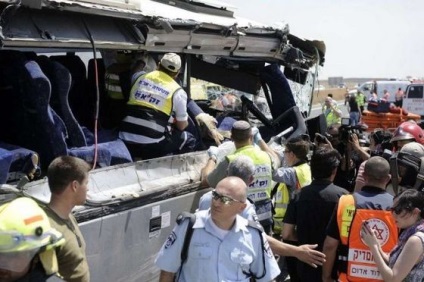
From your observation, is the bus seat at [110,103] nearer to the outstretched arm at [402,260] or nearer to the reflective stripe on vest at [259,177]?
the reflective stripe on vest at [259,177]

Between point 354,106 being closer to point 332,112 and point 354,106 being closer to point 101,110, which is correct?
point 332,112

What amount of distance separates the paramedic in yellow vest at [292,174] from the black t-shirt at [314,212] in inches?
27.0

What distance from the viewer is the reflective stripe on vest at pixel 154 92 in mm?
4887

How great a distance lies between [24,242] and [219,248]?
3.57 feet

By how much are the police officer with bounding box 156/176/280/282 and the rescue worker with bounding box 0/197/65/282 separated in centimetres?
82

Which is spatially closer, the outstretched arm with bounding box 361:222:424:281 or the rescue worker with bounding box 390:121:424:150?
the outstretched arm with bounding box 361:222:424:281

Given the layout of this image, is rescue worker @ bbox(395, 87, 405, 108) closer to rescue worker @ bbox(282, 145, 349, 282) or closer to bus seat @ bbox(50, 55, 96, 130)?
bus seat @ bbox(50, 55, 96, 130)

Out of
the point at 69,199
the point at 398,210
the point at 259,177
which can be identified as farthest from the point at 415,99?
the point at 69,199

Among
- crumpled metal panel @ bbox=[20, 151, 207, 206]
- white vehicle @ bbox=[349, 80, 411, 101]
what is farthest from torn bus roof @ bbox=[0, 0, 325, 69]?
white vehicle @ bbox=[349, 80, 411, 101]

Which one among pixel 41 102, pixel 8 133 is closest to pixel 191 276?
pixel 41 102

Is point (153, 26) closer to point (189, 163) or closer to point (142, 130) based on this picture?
point (142, 130)

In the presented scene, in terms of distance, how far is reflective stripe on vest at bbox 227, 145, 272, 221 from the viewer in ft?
15.2

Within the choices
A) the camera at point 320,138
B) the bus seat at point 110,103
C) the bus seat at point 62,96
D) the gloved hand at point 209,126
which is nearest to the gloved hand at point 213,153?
the gloved hand at point 209,126

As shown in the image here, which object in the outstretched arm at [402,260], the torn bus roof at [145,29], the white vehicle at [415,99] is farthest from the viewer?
the white vehicle at [415,99]
